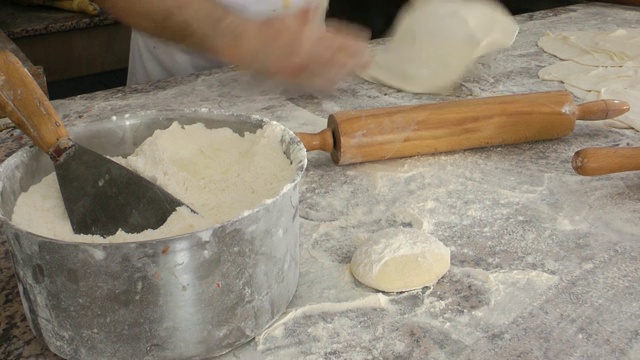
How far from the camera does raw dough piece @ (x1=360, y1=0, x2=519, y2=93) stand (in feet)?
6.03

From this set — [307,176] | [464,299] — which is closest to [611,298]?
[464,299]

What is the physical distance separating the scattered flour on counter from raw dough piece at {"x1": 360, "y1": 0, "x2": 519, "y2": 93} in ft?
2.86

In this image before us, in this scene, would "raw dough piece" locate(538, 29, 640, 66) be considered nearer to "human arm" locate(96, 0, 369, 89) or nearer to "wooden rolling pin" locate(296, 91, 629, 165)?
"wooden rolling pin" locate(296, 91, 629, 165)

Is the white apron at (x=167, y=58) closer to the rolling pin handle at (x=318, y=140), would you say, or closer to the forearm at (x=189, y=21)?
the forearm at (x=189, y=21)

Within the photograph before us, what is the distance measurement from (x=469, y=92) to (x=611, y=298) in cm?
93

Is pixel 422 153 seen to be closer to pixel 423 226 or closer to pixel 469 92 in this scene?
pixel 423 226

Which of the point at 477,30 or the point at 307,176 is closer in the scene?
the point at 307,176

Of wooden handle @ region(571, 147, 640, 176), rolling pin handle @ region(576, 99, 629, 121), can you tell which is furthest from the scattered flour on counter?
rolling pin handle @ region(576, 99, 629, 121)

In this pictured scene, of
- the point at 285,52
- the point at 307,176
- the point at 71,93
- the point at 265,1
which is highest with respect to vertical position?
the point at 285,52

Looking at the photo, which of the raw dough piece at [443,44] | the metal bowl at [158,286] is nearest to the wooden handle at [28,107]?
the metal bowl at [158,286]

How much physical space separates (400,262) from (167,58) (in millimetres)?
1522

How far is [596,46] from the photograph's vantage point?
2143 mm

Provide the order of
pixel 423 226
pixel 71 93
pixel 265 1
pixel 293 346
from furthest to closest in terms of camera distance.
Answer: pixel 71 93
pixel 265 1
pixel 423 226
pixel 293 346

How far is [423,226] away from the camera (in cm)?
123
